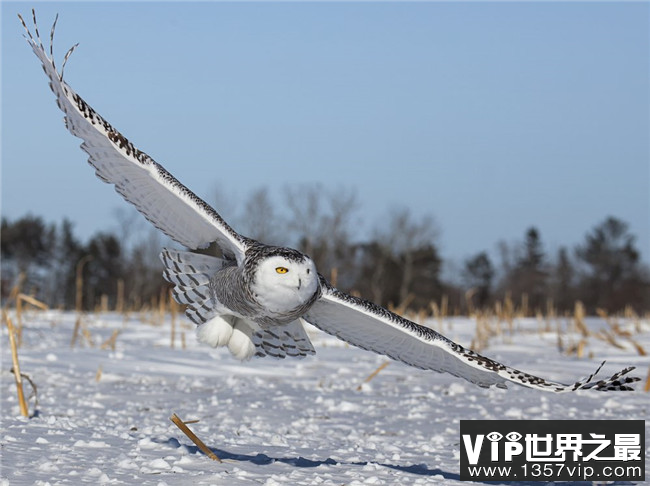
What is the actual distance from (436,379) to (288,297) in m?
5.04

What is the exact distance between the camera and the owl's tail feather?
517 centimetres

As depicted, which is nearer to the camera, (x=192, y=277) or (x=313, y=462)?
(x=313, y=462)

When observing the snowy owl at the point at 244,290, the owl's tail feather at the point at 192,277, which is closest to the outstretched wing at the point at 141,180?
the snowy owl at the point at 244,290

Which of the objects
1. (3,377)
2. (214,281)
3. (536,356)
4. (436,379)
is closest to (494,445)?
(214,281)

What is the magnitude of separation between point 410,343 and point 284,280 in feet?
4.03

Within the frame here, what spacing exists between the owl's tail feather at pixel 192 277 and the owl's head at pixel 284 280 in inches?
38.1

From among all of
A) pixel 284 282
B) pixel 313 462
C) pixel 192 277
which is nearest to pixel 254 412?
pixel 192 277

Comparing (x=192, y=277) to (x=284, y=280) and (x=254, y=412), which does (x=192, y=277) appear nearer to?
(x=284, y=280)

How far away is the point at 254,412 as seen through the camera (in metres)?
6.76

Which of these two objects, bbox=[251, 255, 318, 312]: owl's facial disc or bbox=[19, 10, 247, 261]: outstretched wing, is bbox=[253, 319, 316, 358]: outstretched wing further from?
bbox=[251, 255, 318, 312]: owl's facial disc

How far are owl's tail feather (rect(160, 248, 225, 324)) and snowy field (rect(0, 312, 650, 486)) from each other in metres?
0.81

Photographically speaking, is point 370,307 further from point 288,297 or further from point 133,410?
point 133,410

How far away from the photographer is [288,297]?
4203mm

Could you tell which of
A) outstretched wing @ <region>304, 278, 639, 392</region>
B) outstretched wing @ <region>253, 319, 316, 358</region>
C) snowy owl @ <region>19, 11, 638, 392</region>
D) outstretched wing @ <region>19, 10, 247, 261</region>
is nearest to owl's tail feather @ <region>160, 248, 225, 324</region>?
snowy owl @ <region>19, 11, 638, 392</region>
